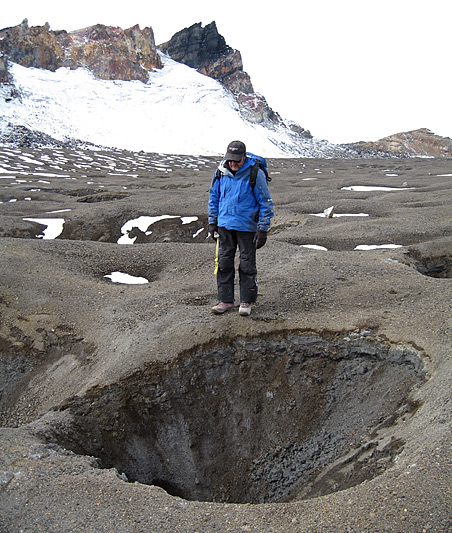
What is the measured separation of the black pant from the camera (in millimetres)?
7066

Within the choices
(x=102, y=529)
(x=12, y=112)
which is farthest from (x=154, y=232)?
(x=12, y=112)

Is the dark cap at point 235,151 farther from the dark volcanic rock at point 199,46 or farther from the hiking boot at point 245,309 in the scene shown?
the dark volcanic rock at point 199,46

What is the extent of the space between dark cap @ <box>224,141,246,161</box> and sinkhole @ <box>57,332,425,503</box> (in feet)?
9.28

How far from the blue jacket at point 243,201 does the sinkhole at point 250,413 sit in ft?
6.06

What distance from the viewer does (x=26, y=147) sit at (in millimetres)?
67000

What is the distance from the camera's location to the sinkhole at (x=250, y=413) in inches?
235

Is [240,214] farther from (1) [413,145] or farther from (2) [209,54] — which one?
(2) [209,54]

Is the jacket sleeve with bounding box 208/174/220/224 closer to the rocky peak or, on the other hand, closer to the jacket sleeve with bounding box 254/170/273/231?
the jacket sleeve with bounding box 254/170/273/231

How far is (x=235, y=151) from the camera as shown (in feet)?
21.3

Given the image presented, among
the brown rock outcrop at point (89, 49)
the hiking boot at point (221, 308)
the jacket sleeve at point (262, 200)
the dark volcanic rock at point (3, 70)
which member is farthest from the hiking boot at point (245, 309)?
the brown rock outcrop at point (89, 49)

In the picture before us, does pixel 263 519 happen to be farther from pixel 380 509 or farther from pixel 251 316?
pixel 251 316

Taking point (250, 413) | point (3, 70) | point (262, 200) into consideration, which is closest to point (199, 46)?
point (3, 70)

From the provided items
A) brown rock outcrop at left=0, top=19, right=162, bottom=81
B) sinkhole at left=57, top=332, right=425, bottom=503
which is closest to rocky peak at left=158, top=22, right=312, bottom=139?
brown rock outcrop at left=0, top=19, right=162, bottom=81

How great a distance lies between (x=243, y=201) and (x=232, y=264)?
1.12 m
